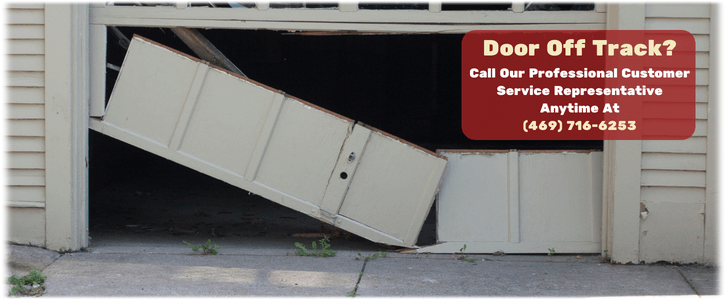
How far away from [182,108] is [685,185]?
439 cm

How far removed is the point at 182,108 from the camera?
486 cm

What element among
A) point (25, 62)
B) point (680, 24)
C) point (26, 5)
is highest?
point (26, 5)

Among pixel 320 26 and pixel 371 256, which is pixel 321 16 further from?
pixel 371 256

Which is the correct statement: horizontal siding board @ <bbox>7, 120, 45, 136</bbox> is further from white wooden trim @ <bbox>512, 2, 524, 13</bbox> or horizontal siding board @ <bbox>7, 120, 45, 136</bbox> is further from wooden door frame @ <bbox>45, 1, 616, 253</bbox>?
white wooden trim @ <bbox>512, 2, 524, 13</bbox>

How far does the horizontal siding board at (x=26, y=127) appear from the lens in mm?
4785

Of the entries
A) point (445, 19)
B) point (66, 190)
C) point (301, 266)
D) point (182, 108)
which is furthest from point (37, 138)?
point (445, 19)

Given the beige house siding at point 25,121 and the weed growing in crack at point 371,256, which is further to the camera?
the weed growing in crack at point 371,256

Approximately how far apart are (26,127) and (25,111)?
0.14 m

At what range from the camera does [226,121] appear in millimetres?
4883

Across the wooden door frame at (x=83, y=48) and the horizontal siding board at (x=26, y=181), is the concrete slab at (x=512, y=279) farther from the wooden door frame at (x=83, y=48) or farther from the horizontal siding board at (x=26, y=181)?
the horizontal siding board at (x=26, y=181)

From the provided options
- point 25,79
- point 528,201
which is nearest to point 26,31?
point 25,79

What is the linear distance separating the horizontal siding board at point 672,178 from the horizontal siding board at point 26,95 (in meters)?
5.21

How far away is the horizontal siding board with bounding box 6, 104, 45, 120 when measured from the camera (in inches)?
188

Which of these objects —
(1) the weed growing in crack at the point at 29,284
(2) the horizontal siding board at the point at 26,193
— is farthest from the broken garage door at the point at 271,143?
(1) the weed growing in crack at the point at 29,284
